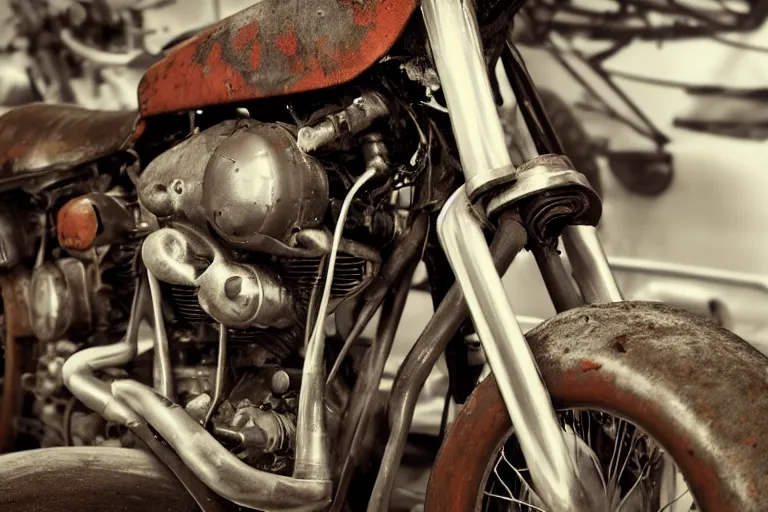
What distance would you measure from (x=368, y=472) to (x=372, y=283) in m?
0.33

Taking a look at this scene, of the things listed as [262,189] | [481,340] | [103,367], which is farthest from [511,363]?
[103,367]

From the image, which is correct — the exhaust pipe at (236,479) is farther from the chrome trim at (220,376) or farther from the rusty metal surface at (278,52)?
the rusty metal surface at (278,52)

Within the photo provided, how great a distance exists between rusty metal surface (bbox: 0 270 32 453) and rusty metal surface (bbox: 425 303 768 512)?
95 centimetres

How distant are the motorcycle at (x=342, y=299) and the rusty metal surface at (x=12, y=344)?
0.10 metres

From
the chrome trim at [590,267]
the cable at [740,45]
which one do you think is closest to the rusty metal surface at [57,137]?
the chrome trim at [590,267]

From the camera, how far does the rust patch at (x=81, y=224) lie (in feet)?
3.92

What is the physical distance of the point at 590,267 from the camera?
109 cm

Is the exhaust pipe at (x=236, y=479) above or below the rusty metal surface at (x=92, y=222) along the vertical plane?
below

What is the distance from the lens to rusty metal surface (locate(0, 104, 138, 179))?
129 cm

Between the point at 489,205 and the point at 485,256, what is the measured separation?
75mm

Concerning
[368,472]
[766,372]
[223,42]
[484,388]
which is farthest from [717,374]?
[223,42]

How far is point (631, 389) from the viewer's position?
757 millimetres

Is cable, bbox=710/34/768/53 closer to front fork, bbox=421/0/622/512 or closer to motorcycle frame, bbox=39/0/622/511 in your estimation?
motorcycle frame, bbox=39/0/622/511

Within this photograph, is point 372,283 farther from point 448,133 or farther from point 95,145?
point 95,145
